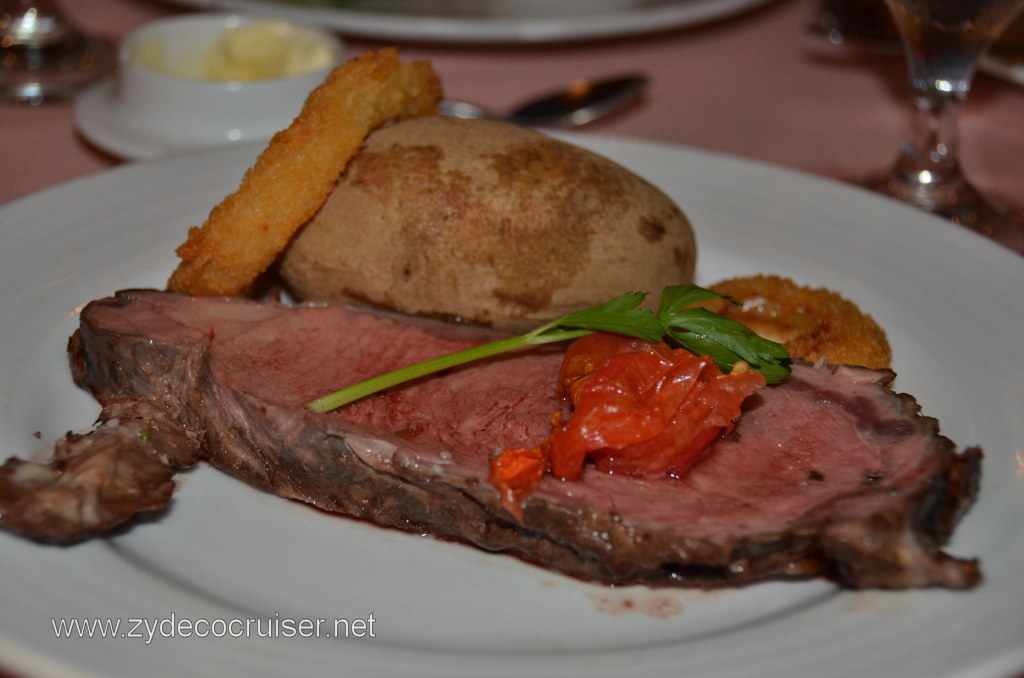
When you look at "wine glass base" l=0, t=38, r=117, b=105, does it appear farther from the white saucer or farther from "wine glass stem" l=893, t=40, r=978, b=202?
"wine glass stem" l=893, t=40, r=978, b=202

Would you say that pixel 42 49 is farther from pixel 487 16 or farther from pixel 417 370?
pixel 417 370

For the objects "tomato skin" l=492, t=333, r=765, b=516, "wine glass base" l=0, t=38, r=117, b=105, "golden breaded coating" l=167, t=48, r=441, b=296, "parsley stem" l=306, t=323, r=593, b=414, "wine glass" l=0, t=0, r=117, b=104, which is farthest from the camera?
"wine glass" l=0, t=0, r=117, b=104

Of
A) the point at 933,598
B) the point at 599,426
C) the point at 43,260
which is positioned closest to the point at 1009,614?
the point at 933,598

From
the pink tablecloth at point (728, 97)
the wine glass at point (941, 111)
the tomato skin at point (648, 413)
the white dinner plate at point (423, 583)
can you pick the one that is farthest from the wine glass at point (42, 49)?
the wine glass at point (941, 111)

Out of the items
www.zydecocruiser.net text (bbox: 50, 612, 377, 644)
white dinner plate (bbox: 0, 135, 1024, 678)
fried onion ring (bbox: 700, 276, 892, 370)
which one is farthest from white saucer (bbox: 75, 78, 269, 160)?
www.zydecocruiser.net text (bbox: 50, 612, 377, 644)

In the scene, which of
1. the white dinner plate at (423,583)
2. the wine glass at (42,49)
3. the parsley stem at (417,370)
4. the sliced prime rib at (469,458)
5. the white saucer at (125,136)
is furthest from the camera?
the wine glass at (42,49)

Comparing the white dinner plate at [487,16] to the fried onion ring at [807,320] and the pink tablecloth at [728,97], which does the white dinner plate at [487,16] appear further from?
the fried onion ring at [807,320]
